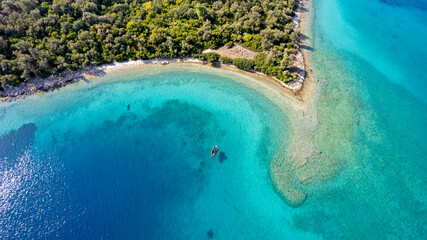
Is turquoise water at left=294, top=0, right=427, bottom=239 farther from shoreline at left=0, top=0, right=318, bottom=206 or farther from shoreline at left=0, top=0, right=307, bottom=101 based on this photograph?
shoreline at left=0, top=0, right=307, bottom=101

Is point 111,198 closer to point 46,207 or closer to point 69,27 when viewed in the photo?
point 46,207

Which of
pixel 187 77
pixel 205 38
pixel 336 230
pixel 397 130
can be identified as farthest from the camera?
pixel 205 38

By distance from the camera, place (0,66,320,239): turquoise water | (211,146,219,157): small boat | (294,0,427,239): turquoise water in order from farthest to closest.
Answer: (211,146,219,157): small boat
(0,66,320,239): turquoise water
(294,0,427,239): turquoise water

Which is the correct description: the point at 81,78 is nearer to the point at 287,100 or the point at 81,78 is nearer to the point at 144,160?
the point at 144,160

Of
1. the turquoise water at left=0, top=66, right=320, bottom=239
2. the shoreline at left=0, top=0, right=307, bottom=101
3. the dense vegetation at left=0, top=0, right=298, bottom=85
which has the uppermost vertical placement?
the dense vegetation at left=0, top=0, right=298, bottom=85

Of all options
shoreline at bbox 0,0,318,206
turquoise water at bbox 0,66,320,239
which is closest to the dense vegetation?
shoreline at bbox 0,0,318,206

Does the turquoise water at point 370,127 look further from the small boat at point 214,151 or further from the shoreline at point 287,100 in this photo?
the small boat at point 214,151

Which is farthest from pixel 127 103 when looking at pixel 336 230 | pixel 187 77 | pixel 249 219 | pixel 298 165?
pixel 336 230

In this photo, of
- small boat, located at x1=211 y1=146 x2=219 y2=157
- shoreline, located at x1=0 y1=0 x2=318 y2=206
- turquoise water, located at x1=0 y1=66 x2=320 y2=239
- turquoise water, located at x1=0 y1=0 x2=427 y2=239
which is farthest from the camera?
small boat, located at x1=211 y1=146 x2=219 y2=157
